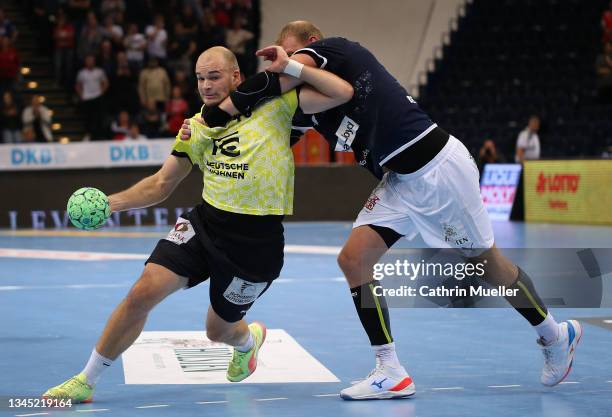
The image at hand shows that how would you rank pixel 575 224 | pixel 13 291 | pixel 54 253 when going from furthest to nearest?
pixel 575 224, pixel 54 253, pixel 13 291

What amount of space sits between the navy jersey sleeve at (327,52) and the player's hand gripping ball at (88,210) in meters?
1.25

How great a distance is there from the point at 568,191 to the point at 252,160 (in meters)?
14.4

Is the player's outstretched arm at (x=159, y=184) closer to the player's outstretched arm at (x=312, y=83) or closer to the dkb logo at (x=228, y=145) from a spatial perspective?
A: the dkb logo at (x=228, y=145)

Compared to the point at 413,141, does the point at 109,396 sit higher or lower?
lower

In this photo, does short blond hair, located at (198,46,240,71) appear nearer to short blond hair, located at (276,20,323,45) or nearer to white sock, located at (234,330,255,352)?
short blond hair, located at (276,20,323,45)

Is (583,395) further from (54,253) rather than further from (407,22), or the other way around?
(407,22)

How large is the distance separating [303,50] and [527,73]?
2006 centimetres

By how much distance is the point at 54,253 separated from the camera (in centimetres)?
1380

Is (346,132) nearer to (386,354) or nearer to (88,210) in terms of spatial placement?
(386,354)

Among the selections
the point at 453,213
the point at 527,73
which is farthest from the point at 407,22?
the point at 453,213

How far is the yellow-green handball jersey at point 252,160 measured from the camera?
5.14 meters

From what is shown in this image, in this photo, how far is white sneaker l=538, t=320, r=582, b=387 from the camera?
554cm

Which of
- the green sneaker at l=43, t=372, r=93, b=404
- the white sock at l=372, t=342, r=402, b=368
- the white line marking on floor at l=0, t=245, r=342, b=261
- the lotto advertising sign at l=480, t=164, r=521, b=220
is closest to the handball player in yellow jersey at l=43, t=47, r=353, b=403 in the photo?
the green sneaker at l=43, t=372, r=93, b=404

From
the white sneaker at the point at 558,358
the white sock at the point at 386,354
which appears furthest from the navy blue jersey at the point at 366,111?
the white sneaker at the point at 558,358
